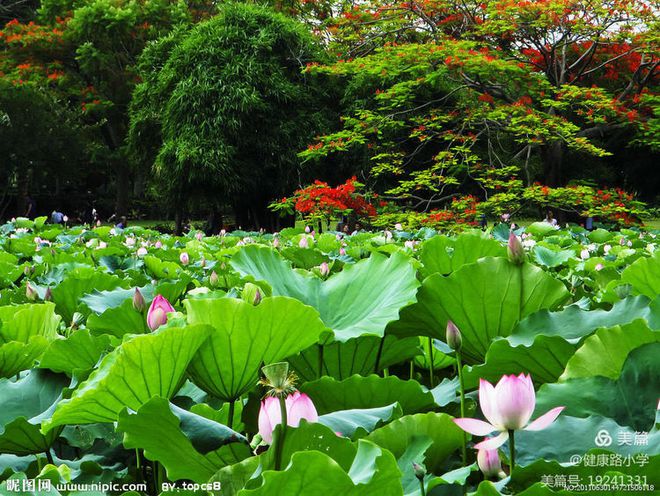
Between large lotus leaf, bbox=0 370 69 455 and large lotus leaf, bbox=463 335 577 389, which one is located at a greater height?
large lotus leaf, bbox=463 335 577 389

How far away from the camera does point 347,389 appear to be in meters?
0.75

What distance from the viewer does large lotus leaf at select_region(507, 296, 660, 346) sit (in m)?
0.84

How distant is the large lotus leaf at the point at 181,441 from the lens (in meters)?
0.60

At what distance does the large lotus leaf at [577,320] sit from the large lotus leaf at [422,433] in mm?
220

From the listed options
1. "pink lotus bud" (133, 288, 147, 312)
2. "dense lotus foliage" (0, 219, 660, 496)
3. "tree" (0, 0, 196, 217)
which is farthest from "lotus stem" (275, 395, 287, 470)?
"tree" (0, 0, 196, 217)

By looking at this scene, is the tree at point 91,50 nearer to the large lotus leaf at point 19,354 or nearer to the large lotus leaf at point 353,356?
the large lotus leaf at point 19,354

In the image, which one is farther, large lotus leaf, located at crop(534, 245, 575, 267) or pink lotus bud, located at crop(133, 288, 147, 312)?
large lotus leaf, located at crop(534, 245, 575, 267)

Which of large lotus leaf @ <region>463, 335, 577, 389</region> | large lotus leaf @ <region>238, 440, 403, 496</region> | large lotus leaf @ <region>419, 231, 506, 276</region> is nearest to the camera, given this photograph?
large lotus leaf @ <region>238, 440, 403, 496</region>

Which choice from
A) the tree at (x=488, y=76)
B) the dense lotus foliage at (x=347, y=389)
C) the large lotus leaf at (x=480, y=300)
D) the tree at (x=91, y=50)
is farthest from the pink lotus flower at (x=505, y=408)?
the tree at (x=91, y=50)

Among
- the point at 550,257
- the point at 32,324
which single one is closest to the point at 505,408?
the point at 32,324

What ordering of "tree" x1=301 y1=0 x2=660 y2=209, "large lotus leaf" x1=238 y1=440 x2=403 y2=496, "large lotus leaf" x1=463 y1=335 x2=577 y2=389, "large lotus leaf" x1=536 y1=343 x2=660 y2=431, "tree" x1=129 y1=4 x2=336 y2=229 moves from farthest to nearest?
"tree" x1=129 y1=4 x2=336 y2=229 → "tree" x1=301 y1=0 x2=660 y2=209 → "large lotus leaf" x1=463 y1=335 x2=577 y2=389 → "large lotus leaf" x1=536 y1=343 x2=660 y2=431 → "large lotus leaf" x1=238 y1=440 x2=403 y2=496

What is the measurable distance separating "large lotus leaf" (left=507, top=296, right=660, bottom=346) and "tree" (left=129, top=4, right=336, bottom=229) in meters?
12.2

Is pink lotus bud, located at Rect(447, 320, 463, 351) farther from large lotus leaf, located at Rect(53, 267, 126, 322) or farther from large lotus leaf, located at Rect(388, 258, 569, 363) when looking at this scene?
large lotus leaf, located at Rect(53, 267, 126, 322)

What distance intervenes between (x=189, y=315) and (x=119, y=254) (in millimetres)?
2406
